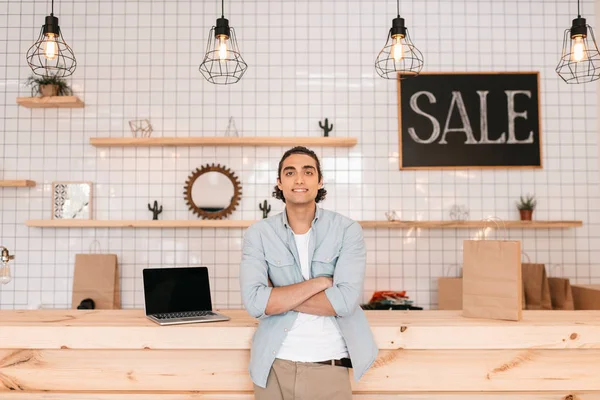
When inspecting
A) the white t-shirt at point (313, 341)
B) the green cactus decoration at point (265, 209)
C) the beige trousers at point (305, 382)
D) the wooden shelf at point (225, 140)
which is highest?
the wooden shelf at point (225, 140)

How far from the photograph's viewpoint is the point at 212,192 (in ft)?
12.6

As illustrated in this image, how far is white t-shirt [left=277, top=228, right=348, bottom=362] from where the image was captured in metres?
→ 1.81

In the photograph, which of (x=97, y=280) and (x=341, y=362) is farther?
(x=97, y=280)

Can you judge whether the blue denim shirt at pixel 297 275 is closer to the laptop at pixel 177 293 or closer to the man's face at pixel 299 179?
the man's face at pixel 299 179

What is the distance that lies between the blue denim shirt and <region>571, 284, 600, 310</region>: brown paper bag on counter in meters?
2.22

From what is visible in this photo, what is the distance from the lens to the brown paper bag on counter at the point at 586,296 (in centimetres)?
351

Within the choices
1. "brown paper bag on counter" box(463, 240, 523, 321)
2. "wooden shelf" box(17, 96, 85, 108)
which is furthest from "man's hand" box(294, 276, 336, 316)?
"wooden shelf" box(17, 96, 85, 108)

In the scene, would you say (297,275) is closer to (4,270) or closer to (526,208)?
(4,270)

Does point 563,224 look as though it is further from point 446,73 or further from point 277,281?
point 277,281

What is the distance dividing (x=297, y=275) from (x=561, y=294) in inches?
98.5

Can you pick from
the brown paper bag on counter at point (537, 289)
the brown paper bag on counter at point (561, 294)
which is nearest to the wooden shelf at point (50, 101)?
the brown paper bag on counter at point (537, 289)

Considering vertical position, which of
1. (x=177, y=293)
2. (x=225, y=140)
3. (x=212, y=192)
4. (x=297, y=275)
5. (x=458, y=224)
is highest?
(x=225, y=140)

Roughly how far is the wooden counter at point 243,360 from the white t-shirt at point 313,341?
0.78 feet

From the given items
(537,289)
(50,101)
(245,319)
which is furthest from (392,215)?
(50,101)
